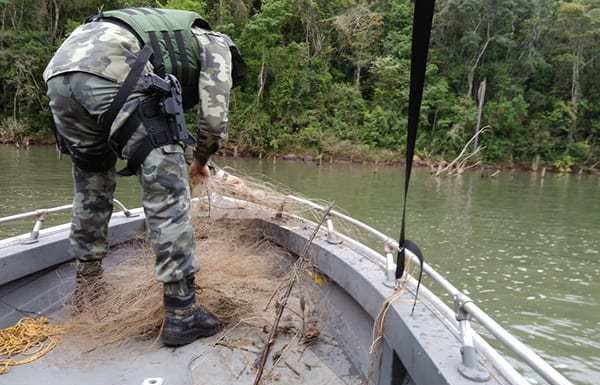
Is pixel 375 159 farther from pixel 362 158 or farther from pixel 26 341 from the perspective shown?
pixel 26 341

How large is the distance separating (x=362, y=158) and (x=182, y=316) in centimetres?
2832

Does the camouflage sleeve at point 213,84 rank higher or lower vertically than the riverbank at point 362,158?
higher

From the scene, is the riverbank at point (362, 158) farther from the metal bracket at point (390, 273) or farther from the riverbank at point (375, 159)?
the metal bracket at point (390, 273)

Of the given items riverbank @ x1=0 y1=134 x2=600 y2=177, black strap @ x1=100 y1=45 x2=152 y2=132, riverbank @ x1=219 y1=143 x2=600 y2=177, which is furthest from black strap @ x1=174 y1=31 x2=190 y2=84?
riverbank @ x1=219 y1=143 x2=600 y2=177

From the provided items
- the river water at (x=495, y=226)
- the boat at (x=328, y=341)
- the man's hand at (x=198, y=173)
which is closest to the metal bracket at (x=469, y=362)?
the boat at (x=328, y=341)

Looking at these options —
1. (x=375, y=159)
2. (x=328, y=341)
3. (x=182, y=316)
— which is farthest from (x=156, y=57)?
(x=375, y=159)

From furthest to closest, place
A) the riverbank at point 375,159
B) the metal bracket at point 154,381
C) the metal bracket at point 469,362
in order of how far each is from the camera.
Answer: the riverbank at point 375,159
the metal bracket at point 154,381
the metal bracket at point 469,362

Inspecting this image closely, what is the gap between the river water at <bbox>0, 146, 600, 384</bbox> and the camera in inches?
255

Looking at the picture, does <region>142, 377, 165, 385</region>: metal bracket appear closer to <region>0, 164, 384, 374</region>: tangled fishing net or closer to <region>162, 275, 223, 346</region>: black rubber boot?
<region>162, 275, 223, 346</region>: black rubber boot

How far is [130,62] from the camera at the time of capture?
1.98 meters

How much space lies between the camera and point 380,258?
245 centimetres

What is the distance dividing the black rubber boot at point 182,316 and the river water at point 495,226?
296 centimetres

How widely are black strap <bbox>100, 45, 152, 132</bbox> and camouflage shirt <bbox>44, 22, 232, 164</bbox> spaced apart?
0.10 feet

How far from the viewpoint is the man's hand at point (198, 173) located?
2629mm
